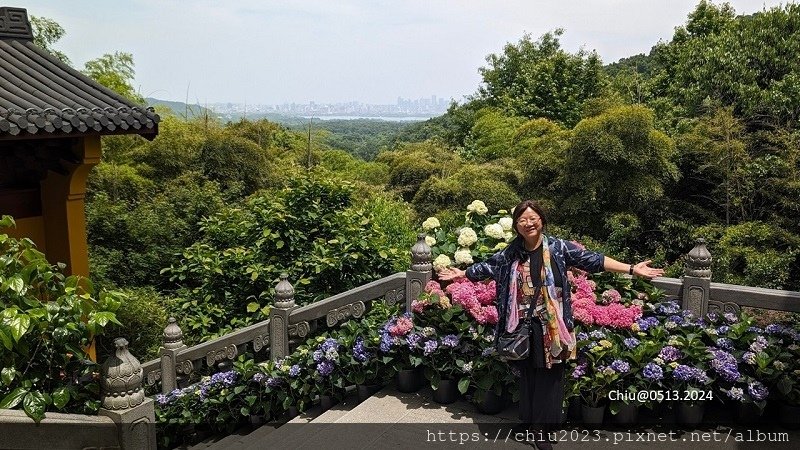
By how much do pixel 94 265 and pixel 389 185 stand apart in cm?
1030

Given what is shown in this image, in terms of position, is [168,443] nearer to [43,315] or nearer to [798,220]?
[43,315]

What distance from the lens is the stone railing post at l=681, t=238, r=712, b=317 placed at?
4.72 meters

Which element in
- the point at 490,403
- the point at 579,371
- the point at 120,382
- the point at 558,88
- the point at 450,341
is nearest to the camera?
the point at 120,382

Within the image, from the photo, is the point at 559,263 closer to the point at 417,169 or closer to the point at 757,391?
the point at 757,391

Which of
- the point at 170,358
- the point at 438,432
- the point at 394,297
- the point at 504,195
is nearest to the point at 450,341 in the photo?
the point at 438,432

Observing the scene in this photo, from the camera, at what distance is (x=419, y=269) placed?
5.28 meters

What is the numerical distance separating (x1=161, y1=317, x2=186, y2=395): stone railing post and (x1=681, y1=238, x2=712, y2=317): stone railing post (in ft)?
15.0

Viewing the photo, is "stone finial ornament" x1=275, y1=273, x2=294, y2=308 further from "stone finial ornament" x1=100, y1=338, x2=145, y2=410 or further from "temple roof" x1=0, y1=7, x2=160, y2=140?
"stone finial ornament" x1=100, y1=338, x2=145, y2=410

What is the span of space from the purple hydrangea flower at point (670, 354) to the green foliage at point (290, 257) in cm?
405

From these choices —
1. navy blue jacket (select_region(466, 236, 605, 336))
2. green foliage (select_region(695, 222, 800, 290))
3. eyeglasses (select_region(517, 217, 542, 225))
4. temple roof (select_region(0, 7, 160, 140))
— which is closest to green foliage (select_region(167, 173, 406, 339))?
temple roof (select_region(0, 7, 160, 140))

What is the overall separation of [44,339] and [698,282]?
436 cm

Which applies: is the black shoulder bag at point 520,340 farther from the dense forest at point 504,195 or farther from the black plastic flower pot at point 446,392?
the dense forest at point 504,195

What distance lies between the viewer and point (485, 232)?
5746 millimetres

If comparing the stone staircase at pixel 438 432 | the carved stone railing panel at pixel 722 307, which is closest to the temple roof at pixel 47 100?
the stone staircase at pixel 438 432
